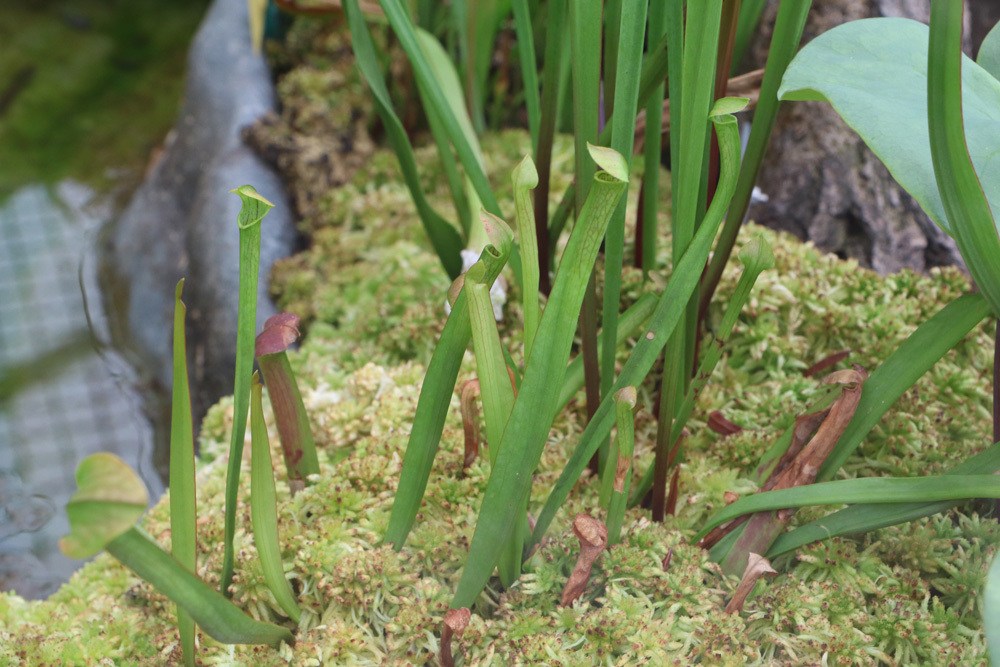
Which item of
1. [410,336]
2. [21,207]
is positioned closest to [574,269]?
[410,336]

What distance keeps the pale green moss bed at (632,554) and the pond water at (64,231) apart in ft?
1.75

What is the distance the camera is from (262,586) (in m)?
0.92

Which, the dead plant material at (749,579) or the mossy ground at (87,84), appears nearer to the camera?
the dead plant material at (749,579)

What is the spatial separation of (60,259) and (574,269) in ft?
6.14

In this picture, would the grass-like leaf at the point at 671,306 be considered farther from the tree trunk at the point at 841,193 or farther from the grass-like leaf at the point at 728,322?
the tree trunk at the point at 841,193

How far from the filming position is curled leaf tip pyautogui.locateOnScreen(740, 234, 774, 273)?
2.54 ft

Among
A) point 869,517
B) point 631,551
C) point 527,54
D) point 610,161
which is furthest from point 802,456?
point 527,54

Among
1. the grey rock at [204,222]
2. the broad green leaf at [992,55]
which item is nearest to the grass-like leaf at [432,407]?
the broad green leaf at [992,55]

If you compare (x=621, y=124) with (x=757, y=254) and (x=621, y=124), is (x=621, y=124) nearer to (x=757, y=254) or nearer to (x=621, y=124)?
(x=621, y=124)

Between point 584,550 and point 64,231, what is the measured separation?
1901 mm

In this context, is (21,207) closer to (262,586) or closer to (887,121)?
(262,586)

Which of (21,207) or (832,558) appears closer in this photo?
(832,558)

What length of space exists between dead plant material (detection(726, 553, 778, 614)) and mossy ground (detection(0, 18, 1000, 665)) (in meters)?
0.02

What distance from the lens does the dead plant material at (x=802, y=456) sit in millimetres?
841
